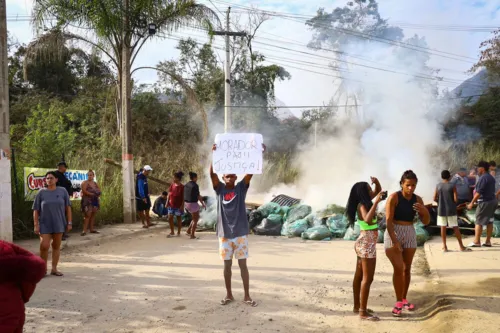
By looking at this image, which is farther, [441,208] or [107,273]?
[441,208]

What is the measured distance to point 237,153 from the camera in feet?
16.4

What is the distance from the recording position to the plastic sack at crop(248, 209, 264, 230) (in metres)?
11.1

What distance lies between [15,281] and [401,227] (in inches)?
139

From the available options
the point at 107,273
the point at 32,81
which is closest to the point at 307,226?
the point at 107,273

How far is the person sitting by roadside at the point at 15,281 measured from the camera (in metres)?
2.24

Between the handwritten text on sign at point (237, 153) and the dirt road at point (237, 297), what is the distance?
153 cm

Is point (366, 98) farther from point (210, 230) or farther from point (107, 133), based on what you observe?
point (107, 133)

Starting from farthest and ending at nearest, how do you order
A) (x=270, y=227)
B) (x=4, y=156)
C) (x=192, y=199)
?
1. (x=270, y=227)
2. (x=192, y=199)
3. (x=4, y=156)

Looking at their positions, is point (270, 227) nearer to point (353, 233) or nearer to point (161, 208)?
point (353, 233)

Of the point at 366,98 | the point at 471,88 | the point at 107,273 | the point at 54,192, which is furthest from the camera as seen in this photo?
the point at 471,88

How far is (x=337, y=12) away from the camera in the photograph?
22.7m

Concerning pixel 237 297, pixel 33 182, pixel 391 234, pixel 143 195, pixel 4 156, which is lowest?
pixel 237 297

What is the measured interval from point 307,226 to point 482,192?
3748 millimetres

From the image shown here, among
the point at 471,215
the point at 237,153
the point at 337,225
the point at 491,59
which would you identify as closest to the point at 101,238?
the point at 337,225
